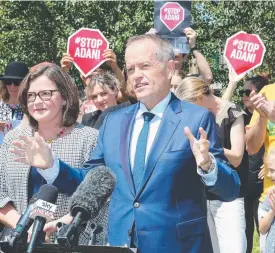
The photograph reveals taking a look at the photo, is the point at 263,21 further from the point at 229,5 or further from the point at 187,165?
the point at 187,165

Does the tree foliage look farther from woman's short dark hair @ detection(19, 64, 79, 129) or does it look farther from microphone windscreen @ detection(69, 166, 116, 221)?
microphone windscreen @ detection(69, 166, 116, 221)

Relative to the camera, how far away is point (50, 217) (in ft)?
9.12

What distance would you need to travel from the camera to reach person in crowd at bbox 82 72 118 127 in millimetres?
7062

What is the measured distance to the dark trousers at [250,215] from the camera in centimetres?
766

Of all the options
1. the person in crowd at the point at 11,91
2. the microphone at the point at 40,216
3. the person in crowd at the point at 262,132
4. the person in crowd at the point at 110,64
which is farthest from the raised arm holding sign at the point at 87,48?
the microphone at the point at 40,216

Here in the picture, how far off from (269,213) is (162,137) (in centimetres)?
249

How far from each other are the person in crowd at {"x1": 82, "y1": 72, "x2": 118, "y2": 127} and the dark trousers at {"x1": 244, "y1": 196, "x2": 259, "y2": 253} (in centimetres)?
189

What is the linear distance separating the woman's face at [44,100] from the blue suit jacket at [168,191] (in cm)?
77

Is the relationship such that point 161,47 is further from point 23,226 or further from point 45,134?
point 23,226

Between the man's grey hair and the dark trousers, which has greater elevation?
the man's grey hair

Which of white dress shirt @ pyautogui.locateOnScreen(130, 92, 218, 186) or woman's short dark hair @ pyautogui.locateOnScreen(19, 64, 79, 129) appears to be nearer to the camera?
white dress shirt @ pyautogui.locateOnScreen(130, 92, 218, 186)

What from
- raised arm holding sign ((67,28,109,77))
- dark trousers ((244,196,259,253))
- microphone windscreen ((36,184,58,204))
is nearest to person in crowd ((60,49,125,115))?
raised arm holding sign ((67,28,109,77))

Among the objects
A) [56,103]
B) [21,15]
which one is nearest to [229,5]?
[21,15]

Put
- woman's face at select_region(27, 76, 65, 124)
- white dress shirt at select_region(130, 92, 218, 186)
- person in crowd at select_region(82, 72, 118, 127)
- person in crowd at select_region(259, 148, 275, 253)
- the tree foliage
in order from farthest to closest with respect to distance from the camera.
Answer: the tree foliage → person in crowd at select_region(82, 72, 118, 127) → person in crowd at select_region(259, 148, 275, 253) → woman's face at select_region(27, 76, 65, 124) → white dress shirt at select_region(130, 92, 218, 186)
